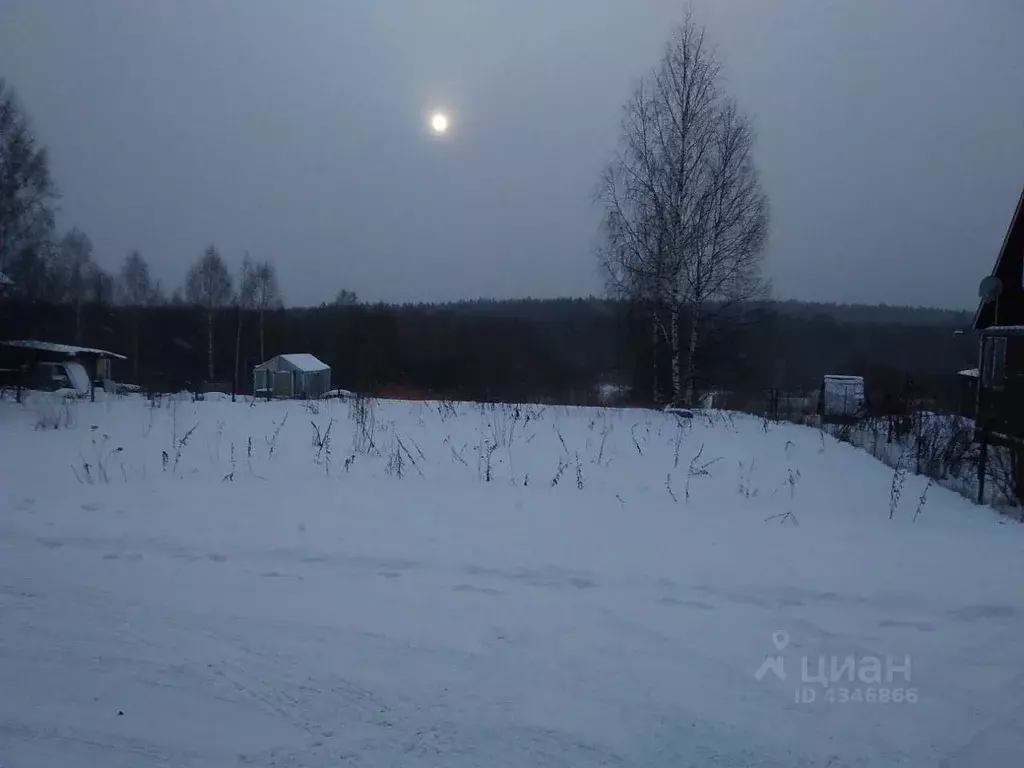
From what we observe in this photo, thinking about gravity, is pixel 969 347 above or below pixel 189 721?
above

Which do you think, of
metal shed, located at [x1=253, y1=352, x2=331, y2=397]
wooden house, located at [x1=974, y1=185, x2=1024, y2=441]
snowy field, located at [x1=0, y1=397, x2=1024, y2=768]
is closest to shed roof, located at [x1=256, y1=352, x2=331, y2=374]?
metal shed, located at [x1=253, y1=352, x2=331, y2=397]

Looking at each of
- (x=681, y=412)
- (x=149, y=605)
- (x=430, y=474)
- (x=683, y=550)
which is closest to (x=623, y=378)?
(x=681, y=412)

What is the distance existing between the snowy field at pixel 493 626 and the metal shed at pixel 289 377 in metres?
30.6

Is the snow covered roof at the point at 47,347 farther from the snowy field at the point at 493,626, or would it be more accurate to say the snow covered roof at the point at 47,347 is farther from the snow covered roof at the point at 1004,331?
the snow covered roof at the point at 1004,331

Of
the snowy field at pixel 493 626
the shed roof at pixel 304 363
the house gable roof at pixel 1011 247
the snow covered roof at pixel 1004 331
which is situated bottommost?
the snowy field at pixel 493 626

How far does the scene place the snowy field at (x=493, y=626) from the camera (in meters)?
2.45

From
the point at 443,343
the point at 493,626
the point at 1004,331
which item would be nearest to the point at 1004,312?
the point at 1004,331

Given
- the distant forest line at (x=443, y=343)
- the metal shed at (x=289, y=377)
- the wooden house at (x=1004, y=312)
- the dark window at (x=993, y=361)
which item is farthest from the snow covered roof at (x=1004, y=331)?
the metal shed at (x=289, y=377)

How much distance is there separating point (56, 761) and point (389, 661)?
1239 millimetres

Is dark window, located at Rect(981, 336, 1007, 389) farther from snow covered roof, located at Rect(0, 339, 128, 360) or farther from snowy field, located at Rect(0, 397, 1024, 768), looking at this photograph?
snow covered roof, located at Rect(0, 339, 128, 360)

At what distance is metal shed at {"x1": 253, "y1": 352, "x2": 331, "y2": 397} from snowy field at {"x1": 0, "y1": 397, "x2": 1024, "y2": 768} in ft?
100

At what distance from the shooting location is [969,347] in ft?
102

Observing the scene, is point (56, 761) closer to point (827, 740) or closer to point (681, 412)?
point (827, 740)

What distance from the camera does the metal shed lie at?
3566 centimetres
